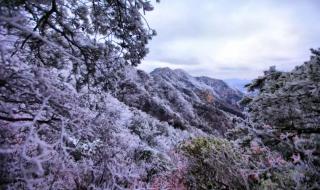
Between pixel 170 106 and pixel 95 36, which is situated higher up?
pixel 95 36

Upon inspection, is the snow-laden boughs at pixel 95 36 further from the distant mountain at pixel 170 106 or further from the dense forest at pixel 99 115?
the distant mountain at pixel 170 106

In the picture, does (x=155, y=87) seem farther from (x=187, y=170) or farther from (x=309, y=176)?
(x=309, y=176)

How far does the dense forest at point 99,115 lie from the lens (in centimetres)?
401

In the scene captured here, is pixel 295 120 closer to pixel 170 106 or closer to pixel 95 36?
pixel 95 36

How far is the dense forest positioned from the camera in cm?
401

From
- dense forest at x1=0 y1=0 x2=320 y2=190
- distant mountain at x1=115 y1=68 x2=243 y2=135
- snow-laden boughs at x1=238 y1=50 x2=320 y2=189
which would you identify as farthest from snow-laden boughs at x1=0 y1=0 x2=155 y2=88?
distant mountain at x1=115 y1=68 x2=243 y2=135

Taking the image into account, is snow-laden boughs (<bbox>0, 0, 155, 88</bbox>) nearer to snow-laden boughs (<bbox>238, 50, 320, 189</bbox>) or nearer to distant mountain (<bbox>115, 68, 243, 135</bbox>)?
snow-laden boughs (<bbox>238, 50, 320, 189</bbox>)

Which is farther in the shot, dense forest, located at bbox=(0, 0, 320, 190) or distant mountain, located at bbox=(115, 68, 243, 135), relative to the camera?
distant mountain, located at bbox=(115, 68, 243, 135)

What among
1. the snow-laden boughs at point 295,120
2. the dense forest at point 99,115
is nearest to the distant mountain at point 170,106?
the dense forest at point 99,115

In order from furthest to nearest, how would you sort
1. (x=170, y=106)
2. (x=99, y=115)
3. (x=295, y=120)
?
1. (x=170, y=106)
2. (x=295, y=120)
3. (x=99, y=115)

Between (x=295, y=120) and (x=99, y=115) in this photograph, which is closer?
(x=99, y=115)

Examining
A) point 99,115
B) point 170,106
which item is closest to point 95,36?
point 99,115

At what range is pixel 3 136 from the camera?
13.5 feet

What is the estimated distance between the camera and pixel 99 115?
16.8 ft
